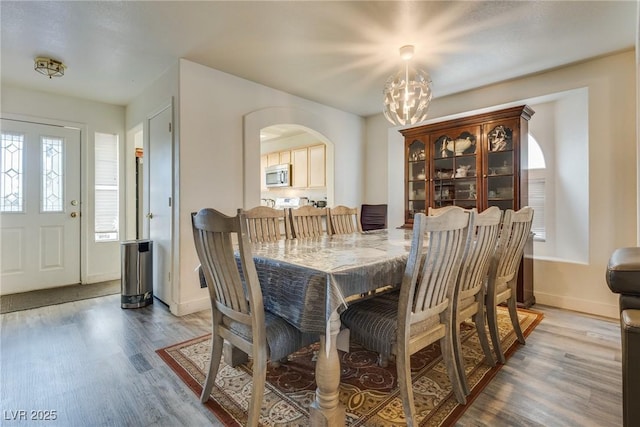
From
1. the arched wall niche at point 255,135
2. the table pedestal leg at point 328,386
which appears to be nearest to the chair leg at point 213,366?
the table pedestal leg at point 328,386

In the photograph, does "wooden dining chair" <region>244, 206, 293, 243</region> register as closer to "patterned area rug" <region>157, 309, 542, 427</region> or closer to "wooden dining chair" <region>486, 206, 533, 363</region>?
"patterned area rug" <region>157, 309, 542, 427</region>

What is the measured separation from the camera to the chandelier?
2607mm

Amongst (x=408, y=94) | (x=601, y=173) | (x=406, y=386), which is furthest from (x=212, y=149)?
(x=601, y=173)

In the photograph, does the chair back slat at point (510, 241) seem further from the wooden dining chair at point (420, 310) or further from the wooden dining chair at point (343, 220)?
the wooden dining chair at point (343, 220)

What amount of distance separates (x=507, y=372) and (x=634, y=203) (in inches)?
85.4

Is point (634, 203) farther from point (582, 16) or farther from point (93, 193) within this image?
A: point (93, 193)

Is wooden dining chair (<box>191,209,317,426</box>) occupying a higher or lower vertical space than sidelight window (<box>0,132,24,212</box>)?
lower

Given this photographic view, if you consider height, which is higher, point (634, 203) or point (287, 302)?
point (634, 203)

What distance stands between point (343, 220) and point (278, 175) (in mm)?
3246

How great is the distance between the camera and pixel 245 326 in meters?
1.48

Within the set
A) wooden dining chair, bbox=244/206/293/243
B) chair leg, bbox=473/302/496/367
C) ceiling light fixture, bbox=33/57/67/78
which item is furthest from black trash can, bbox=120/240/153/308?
chair leg, bbox=473/302/496/367

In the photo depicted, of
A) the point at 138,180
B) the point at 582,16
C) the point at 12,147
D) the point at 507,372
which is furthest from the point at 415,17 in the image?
the point at 12,147

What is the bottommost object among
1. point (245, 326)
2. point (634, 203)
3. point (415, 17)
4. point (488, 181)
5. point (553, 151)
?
point (245, 326)

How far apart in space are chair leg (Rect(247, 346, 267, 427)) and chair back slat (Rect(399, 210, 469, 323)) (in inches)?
26.1
